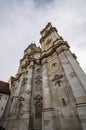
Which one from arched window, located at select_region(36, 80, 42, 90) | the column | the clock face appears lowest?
the column

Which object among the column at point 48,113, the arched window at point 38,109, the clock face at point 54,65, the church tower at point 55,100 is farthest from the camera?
the clock face at point 54,65

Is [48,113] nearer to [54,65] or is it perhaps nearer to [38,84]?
[38,84]

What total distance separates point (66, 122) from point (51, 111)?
2359mm

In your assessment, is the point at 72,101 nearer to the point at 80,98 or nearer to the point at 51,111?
the point at 80,98

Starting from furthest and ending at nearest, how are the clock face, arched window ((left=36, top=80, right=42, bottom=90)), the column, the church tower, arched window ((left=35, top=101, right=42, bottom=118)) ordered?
arched window ((left=36, top=80, right=42, bottom=90)) → the clock face → arched window ((left=35, top=101, right=42, bottom=118)) → the column → the church tower

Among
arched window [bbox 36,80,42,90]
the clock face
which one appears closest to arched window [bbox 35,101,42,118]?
arched window [bbox 36,80,42,90]

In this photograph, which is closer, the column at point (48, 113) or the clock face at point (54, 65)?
the column at point (48, 113)

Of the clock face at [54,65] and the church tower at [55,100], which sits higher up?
the clock face at [54,65]

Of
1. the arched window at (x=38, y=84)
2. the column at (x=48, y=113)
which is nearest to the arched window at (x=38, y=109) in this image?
the column at (x=48, y=113)

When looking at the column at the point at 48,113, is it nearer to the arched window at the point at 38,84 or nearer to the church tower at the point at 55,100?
the church tower at the point at 55,100

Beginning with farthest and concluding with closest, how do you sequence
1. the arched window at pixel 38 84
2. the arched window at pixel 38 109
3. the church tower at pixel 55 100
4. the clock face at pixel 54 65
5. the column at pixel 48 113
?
the arched window at pixel 38 84
the clock face at pixel 54 65
the arched window at pixel 38 109
the column at pixel 48 113
the church tower at pixel 55 100

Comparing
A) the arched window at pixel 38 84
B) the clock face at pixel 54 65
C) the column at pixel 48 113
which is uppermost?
the clock face at pixel 54 65

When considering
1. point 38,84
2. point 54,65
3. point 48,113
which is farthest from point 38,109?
point 54,65

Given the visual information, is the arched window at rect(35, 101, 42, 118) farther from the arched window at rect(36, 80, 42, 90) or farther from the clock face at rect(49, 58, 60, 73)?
the clock face at rect(49, 58, 60, 73)
